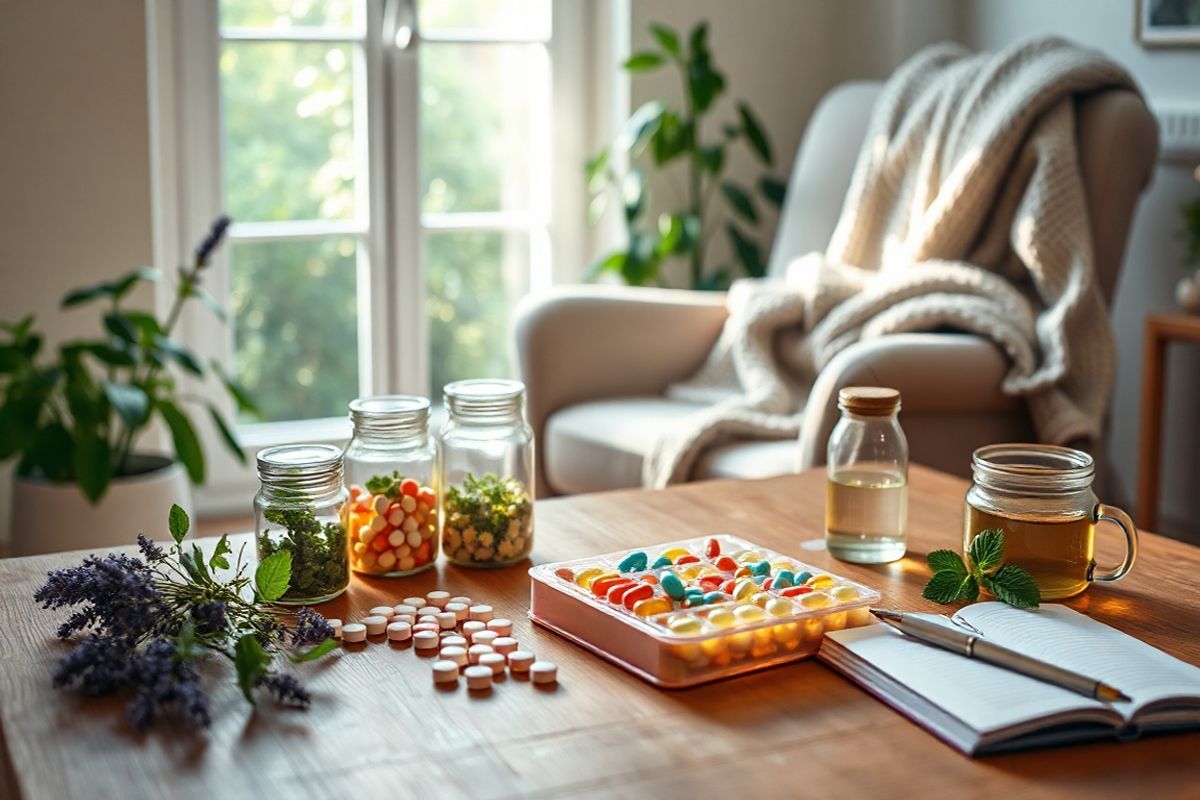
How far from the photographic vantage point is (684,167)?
356cm

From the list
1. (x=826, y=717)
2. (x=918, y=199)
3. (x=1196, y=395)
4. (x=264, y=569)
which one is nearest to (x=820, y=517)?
(x=826, y=717)

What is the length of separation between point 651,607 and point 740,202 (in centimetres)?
237

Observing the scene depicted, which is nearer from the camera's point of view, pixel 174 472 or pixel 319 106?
pixel 174 472

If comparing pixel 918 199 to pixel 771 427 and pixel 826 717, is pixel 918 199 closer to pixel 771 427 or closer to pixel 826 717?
pixel 771 427

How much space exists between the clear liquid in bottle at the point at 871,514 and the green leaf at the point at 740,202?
2.03 m

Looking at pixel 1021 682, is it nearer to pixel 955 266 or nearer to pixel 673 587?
pixel 673 587

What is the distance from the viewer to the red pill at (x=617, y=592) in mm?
1146

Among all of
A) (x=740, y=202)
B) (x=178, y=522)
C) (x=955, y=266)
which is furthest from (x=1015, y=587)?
(x=740, y=202)

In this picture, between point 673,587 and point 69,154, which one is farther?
point 69,154

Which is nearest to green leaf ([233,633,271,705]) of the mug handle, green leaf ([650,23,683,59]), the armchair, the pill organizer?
the pill organizer

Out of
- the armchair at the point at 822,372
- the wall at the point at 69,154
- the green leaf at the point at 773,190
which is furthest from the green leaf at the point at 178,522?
the green leaf at the point at 773,190

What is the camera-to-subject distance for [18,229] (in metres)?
2.86

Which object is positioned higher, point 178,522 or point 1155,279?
point 1155,279

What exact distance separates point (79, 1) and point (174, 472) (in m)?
1.00
